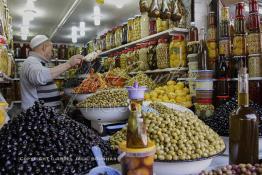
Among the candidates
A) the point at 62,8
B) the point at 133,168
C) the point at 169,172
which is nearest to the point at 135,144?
the point at 133,168

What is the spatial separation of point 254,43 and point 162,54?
3.17 feet

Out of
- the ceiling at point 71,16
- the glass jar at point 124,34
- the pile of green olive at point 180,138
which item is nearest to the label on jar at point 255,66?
the pile of green olive at point 180,138

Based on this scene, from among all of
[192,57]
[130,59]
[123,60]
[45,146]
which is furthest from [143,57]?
[45,146]

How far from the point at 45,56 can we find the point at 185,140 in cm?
259

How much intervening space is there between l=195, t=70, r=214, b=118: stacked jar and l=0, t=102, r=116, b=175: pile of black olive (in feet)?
3.96

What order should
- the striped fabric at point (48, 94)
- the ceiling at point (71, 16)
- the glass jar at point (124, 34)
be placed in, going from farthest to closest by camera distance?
the ceiling at point (71, 16) < the glass jar at point (124, 34) < the striped fabric at point (48, 94)

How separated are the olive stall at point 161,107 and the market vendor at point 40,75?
0.24 metres

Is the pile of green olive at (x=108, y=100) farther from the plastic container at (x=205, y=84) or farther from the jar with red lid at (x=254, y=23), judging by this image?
the jar with red lid at (x=254, y=23)

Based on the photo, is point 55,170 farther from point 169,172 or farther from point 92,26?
point 92,26

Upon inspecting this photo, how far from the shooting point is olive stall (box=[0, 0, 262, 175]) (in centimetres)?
102

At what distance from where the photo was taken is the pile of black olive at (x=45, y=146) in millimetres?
988

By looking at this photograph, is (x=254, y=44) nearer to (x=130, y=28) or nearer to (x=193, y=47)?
(x=193, y=47)

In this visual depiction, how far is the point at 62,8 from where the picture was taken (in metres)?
5.89

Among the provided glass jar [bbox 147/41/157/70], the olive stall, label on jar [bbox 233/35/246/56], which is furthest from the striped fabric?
label on jar [bbox 233/35/246/56]
